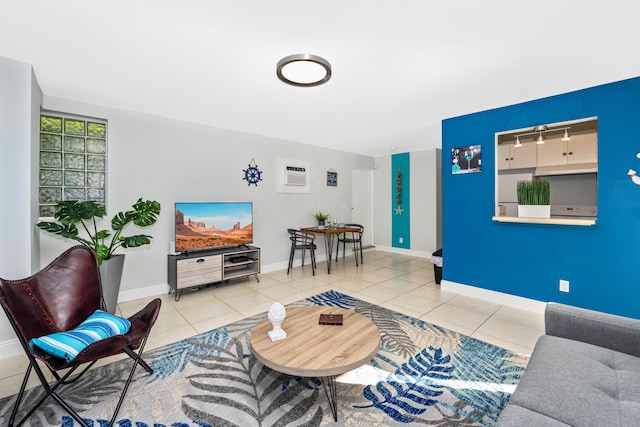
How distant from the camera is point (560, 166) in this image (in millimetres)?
4547

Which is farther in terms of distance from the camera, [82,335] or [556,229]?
[556,229]

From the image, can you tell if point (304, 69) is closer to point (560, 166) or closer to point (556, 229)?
point (556, 229)

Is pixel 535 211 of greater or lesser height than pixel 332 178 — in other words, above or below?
below

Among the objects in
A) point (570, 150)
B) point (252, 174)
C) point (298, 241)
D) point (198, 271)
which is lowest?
point (198, 271)

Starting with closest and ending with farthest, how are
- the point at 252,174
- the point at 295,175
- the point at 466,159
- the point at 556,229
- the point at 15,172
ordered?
the point at 15,172 < the point at 556,229 < the point at 466,159 < the point at 252,174 < the point at 295,175

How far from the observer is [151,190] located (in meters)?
3.81

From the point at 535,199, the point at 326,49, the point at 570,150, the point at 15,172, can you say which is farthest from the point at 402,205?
the point at 15,172

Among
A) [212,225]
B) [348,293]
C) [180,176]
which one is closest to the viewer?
[348,293]

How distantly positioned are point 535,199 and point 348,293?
2.53 metres

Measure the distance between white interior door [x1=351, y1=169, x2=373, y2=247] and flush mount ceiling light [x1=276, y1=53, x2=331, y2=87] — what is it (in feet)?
14.9

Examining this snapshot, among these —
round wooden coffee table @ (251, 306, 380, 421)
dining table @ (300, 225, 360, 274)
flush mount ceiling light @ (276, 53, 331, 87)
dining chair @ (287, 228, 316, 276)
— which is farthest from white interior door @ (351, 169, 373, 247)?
round wooden coffee table @ (251, 306, 380, 421)

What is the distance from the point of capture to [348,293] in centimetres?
391

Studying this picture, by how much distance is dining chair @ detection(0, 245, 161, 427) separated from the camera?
159cm

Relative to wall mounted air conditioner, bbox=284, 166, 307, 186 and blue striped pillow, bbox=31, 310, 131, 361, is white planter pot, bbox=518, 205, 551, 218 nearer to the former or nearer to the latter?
wall mounted air conditioner, bbox=284, 166, 307, 186
